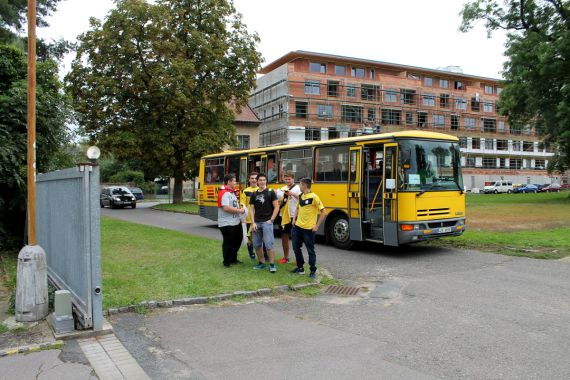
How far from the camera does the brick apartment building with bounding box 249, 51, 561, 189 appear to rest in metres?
63.8

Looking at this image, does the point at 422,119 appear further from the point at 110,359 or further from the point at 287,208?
the point at 110,359

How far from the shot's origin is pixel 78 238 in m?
5.70

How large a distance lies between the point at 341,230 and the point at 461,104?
72.8 meters

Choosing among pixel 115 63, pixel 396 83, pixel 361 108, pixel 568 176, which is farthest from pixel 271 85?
pixel 568 176

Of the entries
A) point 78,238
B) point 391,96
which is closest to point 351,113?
point 391,96

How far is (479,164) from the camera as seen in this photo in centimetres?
8006

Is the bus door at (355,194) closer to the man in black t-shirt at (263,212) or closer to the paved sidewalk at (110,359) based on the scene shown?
the man in black t-shirt at (263,212)

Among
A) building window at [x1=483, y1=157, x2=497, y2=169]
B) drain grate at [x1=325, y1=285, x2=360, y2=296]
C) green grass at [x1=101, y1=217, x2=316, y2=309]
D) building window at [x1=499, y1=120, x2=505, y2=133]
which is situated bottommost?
drain grate at [x1=325, y1=285, x2=360, y2=296]

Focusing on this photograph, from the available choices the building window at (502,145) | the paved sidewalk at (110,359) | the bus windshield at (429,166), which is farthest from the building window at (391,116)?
the paved sidewalk at (110,359)

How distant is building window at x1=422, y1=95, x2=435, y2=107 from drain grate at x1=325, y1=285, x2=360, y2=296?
230 feet

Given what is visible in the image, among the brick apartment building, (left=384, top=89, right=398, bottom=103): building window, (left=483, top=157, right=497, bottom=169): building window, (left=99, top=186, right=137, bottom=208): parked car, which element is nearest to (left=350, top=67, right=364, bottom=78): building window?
the brick apartment building

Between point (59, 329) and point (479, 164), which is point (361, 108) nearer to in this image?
point (479, 164)

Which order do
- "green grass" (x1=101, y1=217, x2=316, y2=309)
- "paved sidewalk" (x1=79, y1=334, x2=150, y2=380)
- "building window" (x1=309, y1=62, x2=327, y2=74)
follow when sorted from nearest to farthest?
"paved sidewalk" (x1=79, y1=334, x2=150, y2=380) → "green grass" (x1=101, y1=217, x2=316, y2=309) → "building window" (x1=309, y1=62, x2=327, y2=74)

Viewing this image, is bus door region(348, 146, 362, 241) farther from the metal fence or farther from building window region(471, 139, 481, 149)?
building window region(471, 139, 481, 149)
